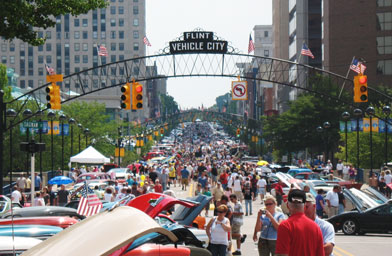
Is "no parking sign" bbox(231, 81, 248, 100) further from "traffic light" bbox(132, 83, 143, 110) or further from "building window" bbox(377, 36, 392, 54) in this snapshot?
"traffic light" bbox(132, 83, 143, 110)

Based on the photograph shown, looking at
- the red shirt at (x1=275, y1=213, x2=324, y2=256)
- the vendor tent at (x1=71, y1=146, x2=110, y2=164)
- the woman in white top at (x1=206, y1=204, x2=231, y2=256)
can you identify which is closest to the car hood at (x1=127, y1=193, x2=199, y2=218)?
the woman in white top at (x1=206, y1=204, x2=231, y2=256)

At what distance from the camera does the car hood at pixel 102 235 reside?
18.1 feet

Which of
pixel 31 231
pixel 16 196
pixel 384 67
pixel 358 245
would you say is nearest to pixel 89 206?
pixel 358 245

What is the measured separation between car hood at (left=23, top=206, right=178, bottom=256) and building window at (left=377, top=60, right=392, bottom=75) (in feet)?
284

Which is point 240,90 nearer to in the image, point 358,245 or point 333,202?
point 333,202

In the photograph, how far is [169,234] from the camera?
251 inches

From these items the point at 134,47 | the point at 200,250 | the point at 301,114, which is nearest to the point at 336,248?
the point at 200,250

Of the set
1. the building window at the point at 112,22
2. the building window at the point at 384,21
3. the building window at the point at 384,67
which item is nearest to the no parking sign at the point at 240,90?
the building window at the point at 384,67

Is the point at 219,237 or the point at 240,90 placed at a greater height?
the point at 240,90

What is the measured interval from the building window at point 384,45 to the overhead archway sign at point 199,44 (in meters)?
43.6

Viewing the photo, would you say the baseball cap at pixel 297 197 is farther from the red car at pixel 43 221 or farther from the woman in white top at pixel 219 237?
the red car at pixel 43 221

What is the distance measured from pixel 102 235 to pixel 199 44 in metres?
45.3

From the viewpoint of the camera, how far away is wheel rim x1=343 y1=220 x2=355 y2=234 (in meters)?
24.2

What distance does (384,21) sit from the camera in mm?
89812
